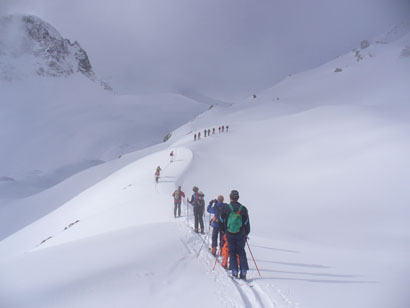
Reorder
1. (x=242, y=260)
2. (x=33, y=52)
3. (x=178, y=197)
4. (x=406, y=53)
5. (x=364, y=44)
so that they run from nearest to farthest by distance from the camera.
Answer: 1. (x=242, y=260)
2. (x=178, y=197)
3. (x=406, y=53)
4. (x=364, y=44)
5. (x=33, y=52)

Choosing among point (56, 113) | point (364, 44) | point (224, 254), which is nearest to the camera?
point (224, 254)

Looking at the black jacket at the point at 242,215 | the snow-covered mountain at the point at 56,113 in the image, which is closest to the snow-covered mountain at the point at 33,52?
the snow-covered mountain at the point at 56,113

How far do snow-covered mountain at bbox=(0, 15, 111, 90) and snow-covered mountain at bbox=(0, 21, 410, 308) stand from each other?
128 meters

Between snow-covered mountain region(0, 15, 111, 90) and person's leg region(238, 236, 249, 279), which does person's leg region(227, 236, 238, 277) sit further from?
snow-covered mountain region(0, 15, 111, 90)

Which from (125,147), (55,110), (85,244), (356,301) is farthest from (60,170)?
(356,301)

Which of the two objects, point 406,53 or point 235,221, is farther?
point 406,53

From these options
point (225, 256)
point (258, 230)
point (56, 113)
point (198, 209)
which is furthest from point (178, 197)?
point (56, 113)

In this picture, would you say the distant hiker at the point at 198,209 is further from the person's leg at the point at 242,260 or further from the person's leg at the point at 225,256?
the person's leg at the point at 242,260

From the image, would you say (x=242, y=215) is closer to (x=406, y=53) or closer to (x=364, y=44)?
(x=406, y=53)

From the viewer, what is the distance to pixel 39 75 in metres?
132

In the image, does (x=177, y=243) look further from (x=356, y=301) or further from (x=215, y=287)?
(x=356, y=301)

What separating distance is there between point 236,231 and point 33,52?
17734 cm

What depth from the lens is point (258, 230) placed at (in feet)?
40.2

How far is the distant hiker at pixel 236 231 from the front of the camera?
595 centimetres
